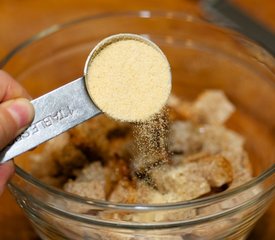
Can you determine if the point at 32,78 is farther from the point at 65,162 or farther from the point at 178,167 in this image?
the point at 178,167

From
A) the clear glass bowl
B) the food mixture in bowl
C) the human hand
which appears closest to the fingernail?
the human hand

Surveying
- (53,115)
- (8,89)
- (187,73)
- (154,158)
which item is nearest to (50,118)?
(53,115)

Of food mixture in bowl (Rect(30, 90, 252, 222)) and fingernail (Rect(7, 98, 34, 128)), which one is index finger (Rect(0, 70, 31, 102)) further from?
food mixture in bowl (Rect(30, 90, 252, 222))

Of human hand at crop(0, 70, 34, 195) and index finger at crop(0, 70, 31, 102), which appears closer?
human hand at crop(0, 70, 34, 195)

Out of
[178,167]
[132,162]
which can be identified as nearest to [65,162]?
[132,162]

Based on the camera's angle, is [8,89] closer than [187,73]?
Yes

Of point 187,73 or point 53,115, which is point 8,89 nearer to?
point 53,115

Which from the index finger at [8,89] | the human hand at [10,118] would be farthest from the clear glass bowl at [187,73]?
the index finger at [8,89]
